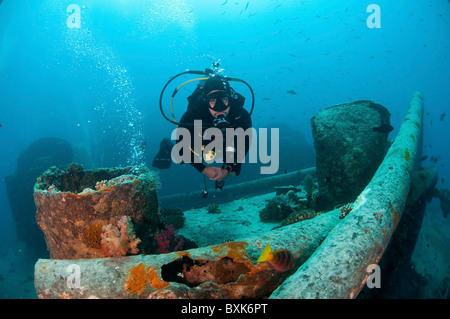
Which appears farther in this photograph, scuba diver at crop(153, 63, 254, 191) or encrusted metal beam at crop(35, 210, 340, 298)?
scuba diver at crop(153, 63, 254, 191)

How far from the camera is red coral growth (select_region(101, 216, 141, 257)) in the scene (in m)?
2.63

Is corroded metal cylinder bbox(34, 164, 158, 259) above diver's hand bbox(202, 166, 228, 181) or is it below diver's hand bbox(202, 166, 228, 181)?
below

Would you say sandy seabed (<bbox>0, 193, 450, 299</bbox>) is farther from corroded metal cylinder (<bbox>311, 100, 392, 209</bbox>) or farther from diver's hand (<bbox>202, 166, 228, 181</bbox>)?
corroded metal cylinder (<bbox>311, 100, 392, 209</bbox>)

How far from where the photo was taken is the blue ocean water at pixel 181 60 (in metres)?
72.5

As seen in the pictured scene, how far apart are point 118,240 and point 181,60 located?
13756 centimetres

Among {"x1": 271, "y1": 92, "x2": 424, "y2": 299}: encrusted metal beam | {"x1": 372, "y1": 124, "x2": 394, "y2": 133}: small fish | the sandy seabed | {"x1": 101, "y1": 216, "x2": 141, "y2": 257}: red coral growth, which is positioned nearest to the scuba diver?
the sandy seabed

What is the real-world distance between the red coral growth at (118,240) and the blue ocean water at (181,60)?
159 feet

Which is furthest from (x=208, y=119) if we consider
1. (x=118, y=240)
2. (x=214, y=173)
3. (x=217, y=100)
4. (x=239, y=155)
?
(x=118, y=240)

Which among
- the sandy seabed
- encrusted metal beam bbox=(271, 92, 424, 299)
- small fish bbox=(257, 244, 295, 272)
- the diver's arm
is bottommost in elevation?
the sandy seabed

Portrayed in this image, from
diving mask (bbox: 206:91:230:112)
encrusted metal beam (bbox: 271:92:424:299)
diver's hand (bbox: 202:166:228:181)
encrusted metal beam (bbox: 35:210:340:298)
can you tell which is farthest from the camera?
diving mask (bbox: 206:91:230:112)

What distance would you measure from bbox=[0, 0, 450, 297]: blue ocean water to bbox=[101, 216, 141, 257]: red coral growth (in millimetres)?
48476
